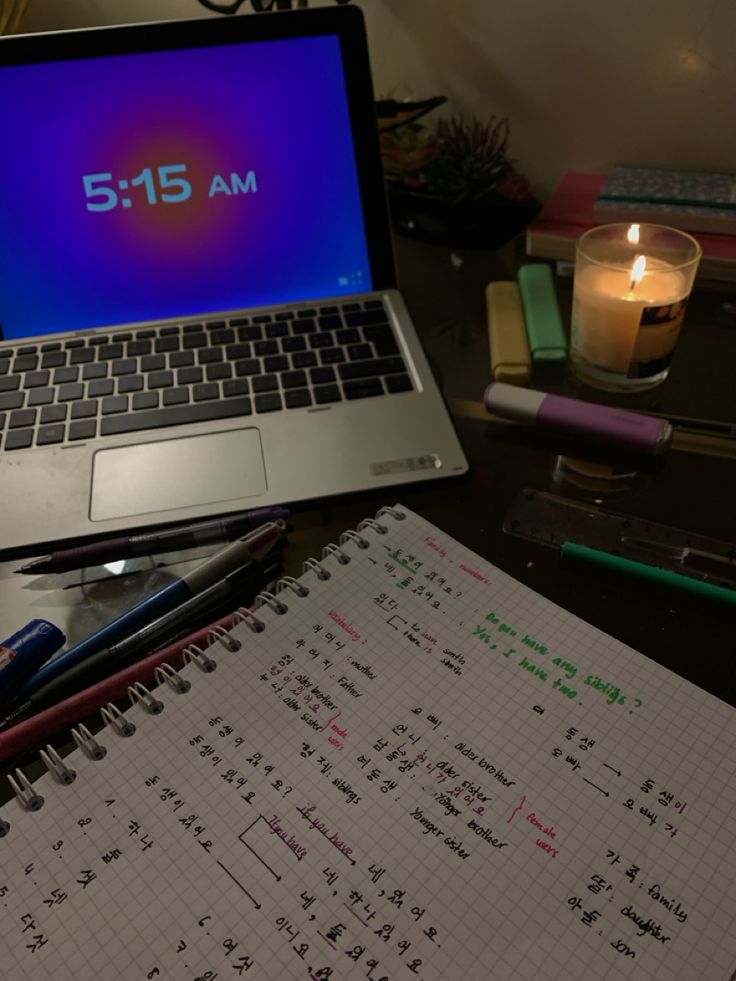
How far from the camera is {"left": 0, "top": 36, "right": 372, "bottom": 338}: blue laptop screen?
66cm

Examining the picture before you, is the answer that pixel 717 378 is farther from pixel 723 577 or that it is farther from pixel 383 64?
pixel 383 64

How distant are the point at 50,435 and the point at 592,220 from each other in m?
0.57

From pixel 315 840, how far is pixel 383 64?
0.85 m

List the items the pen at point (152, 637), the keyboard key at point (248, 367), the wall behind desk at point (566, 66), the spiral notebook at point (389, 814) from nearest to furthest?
the spiral notebook at point (389, 814) < the pen at point (152, 637) < the keyboard key at point (248, 367) < the wall behind desk at point (566, 66)

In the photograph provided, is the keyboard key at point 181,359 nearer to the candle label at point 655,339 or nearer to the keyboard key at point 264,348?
the keyboard key at point 264,348

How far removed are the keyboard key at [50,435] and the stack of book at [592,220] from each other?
0.50 m

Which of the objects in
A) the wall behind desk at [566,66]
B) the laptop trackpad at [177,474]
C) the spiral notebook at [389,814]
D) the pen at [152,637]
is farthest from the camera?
the wall behind desk at [566,66]

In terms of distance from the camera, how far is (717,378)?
680 millimetres

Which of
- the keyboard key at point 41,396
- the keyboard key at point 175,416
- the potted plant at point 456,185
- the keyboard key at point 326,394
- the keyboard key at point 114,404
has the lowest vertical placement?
the keyboard key at point 326,394

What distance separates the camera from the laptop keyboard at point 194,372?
25.0 inches

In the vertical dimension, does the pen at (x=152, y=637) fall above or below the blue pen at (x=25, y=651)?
below

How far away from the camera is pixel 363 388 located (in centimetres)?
65

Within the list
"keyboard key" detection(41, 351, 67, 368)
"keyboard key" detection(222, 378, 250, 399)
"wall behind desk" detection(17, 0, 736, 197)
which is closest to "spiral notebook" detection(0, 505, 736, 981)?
"keyboard key" detection(222, 378, 250, 399)

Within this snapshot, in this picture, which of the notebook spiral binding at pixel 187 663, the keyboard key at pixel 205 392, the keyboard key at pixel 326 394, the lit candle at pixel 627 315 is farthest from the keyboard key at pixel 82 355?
the lit candle at pixel 627 315
